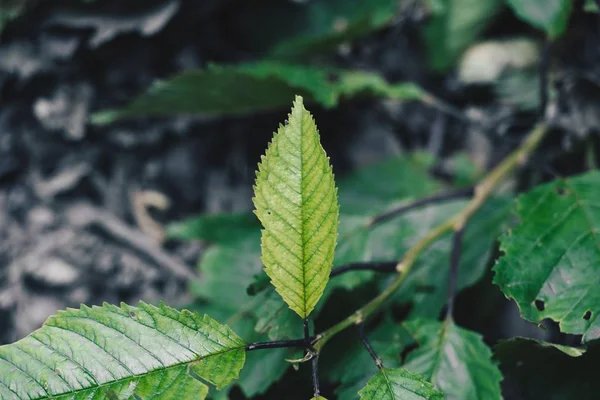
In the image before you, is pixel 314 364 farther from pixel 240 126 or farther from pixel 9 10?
pixel 9 10

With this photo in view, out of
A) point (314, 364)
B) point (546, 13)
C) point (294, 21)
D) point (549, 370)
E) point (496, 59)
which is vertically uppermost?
point (294, 21)

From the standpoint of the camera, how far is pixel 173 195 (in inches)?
60.1

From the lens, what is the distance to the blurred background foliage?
3.87 feet

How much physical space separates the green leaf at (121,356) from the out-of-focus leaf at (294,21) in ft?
3.54

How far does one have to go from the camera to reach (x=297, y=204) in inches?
22.4

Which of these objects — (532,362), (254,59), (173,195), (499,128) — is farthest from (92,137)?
(532,362)

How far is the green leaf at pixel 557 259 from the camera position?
69 cm

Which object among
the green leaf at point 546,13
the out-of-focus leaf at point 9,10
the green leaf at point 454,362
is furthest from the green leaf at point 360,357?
the out-of-focus leaf at point 9,10

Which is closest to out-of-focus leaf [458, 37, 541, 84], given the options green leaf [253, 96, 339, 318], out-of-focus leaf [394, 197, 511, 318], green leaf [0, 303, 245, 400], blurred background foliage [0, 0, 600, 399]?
blurred background foliage [0, 0, 600, 399]

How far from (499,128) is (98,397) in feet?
3.84

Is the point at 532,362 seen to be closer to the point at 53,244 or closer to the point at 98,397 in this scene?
the point at 98,397

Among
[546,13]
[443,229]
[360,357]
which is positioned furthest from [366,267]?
[546,13]

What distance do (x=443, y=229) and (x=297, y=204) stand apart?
48 centimetres

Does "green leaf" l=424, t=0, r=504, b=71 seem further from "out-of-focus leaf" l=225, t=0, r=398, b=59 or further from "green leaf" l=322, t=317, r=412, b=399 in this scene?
"green leaf" l=322, t=317, r=412, b=399
